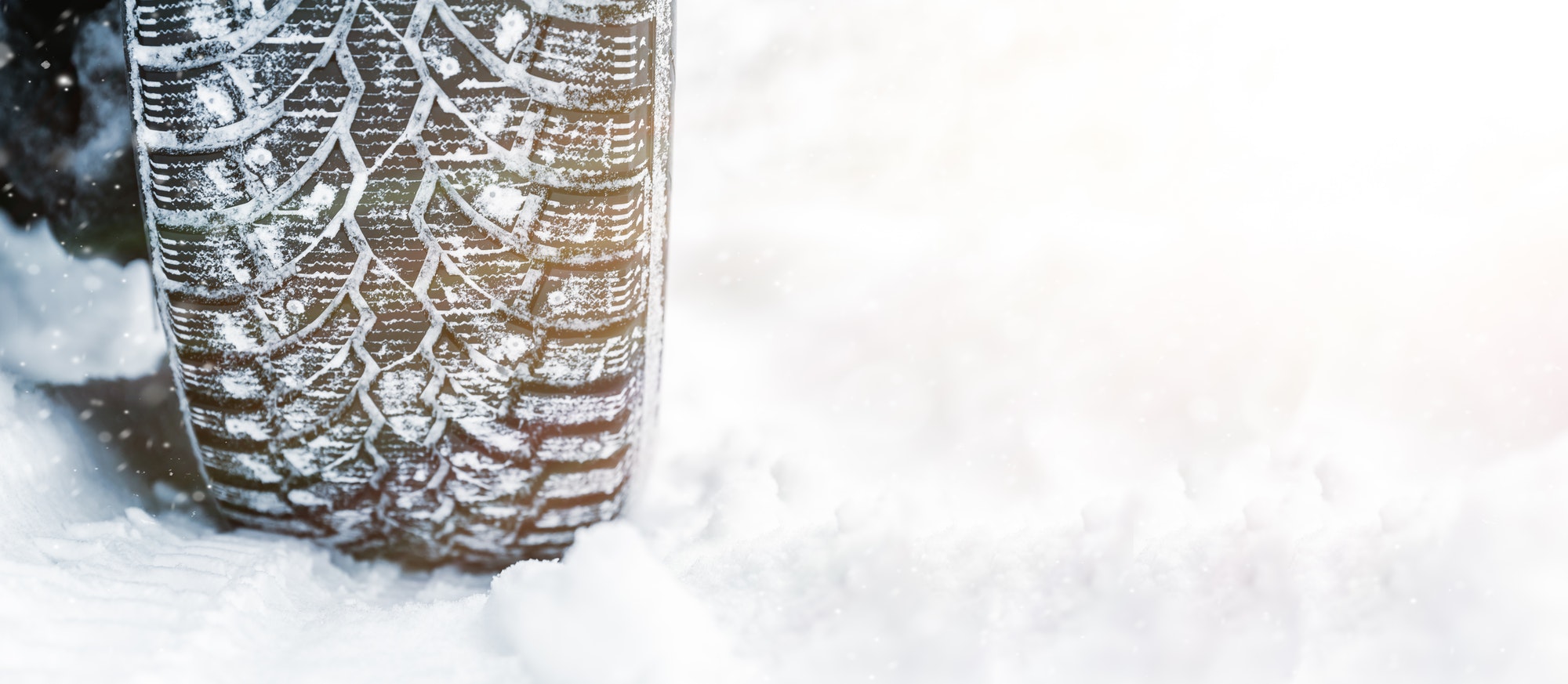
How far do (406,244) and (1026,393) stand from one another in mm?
932

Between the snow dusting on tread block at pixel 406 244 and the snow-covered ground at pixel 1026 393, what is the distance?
4.9 inches

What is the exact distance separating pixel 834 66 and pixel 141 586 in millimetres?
1217

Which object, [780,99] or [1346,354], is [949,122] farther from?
[1346,354]

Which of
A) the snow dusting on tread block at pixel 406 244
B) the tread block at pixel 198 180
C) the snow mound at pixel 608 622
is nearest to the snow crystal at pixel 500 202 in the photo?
the snow dusting on tread block at pixel 406 244

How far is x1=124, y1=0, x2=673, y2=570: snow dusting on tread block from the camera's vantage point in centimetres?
70

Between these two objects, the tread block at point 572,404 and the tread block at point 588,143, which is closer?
the tread block at point 588,143

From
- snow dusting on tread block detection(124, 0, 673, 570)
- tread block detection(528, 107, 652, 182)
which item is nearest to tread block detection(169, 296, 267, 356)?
snow dusting on tread block detection(124, 0, 673, 570)

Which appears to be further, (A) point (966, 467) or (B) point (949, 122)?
(B) point (949, 122)

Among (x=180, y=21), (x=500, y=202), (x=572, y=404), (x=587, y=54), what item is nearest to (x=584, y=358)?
(x=572, y=404)

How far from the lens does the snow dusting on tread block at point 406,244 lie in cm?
70

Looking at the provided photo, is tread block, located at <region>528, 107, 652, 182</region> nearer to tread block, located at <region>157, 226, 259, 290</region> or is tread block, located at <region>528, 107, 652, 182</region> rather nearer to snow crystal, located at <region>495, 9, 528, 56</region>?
snow crystal, located at <region>495, 9, 528, 56</region>

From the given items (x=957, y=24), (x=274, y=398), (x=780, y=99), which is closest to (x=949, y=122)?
(x=957, y=24)

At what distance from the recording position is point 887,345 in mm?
1387

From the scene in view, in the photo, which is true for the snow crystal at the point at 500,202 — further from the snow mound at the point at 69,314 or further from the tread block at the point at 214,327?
the snow mound at the point at 69,314
